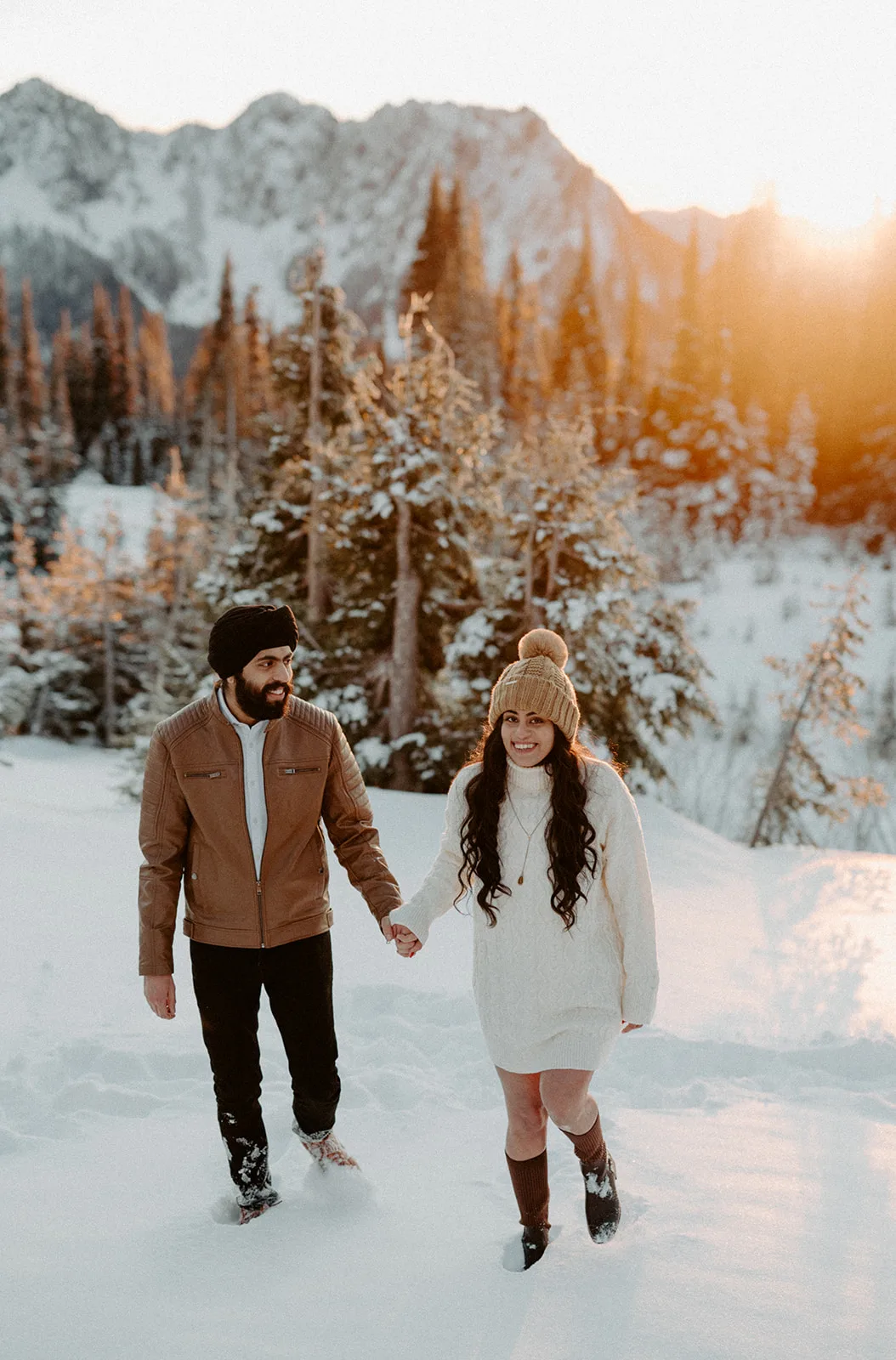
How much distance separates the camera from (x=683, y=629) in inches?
571

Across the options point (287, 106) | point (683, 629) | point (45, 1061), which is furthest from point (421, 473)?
point (287, 106)

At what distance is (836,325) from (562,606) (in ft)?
160

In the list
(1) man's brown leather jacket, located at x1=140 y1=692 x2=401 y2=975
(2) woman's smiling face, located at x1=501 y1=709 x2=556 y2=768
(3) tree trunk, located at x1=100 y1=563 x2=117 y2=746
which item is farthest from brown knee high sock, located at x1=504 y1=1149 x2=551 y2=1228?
(3) tree trunk, located at x1=100 y1=563 x2=117 y2=746

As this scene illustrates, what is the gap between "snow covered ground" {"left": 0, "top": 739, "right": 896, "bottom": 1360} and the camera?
267cm

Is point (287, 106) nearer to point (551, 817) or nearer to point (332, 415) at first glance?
point (332, 415)

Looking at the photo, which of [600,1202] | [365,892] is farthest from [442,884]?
[600,1202]

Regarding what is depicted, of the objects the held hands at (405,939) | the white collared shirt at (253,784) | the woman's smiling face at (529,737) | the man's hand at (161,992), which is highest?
the woman's smiling face at (529,737)

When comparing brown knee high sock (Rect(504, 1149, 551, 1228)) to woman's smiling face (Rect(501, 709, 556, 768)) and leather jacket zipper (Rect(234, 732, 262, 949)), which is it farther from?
woman's smiling face (Rect(501, 709, 556, 768))

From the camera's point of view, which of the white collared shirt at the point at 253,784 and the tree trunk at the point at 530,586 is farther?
the tree trunk at the point at 530,586

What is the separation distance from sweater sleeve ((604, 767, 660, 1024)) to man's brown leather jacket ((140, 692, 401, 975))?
1021mm

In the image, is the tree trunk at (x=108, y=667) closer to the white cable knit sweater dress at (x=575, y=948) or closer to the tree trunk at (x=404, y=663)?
the tree trunk at (x=404, y=663)

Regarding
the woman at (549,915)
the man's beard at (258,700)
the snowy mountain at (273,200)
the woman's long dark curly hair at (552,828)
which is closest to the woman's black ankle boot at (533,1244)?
the woman at (549,915)

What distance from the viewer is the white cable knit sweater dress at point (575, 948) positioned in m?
2.87

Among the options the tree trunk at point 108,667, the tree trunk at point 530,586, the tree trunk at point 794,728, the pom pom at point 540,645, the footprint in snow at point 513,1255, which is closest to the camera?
the footprint in snow at point 513,1255
